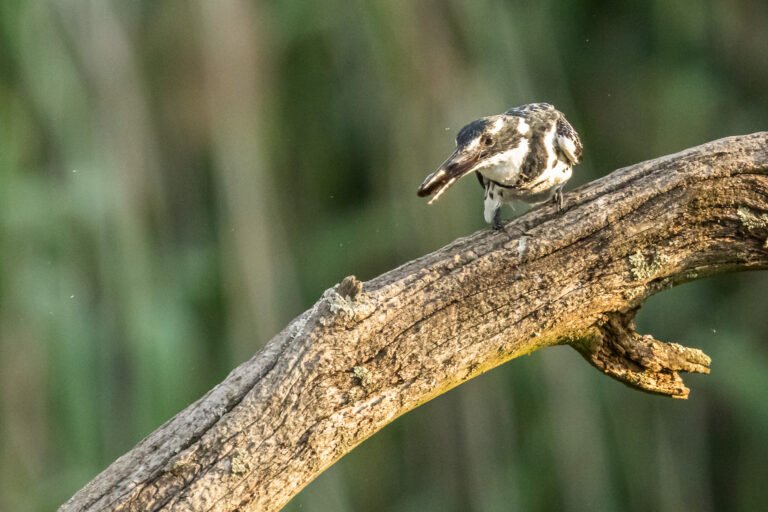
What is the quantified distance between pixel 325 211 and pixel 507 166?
218 cm

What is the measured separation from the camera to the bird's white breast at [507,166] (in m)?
2.00

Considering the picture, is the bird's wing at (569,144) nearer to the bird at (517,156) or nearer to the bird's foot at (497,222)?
the bird at (517,156)

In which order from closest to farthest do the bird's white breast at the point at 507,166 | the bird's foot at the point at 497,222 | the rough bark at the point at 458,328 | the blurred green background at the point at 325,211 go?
the rough bark at the point at 458,328 → the bird's foot at the point at 497,222 → the bird's white breast at the point at 507,166 → the blurred green background at the point at 325,211

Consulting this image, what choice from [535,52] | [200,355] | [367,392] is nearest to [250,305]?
Answer: [200,355]

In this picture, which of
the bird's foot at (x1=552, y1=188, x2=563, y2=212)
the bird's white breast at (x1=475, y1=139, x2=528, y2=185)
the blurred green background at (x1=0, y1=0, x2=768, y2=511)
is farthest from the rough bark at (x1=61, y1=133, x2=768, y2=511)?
the blurred green background at (x1=0, y1=0, x2=768, y2=511)

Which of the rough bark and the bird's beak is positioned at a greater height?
the bird's beak

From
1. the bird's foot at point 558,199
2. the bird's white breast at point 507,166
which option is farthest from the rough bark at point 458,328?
the bird's white breast at point 507,166

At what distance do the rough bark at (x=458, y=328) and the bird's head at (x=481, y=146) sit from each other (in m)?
0.11

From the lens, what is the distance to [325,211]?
4.17 meters

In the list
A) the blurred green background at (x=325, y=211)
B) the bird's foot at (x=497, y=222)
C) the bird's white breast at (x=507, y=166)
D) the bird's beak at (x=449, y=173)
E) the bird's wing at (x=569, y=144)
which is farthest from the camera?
the blurred green background at (x=325, y=211)

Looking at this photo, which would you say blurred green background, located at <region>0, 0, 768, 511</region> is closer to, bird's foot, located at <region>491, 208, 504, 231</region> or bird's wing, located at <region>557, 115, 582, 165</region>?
bird's wing, located at <region>557, 115, 582, 165</region>

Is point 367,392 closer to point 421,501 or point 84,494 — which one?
point 84,494

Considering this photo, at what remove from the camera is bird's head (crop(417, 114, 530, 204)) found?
183 cm

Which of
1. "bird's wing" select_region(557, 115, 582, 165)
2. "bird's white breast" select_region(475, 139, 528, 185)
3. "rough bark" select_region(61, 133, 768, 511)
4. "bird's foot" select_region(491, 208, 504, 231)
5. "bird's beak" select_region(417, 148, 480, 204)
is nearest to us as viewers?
"rough bark" select_region(61, 133, 768, 511)
